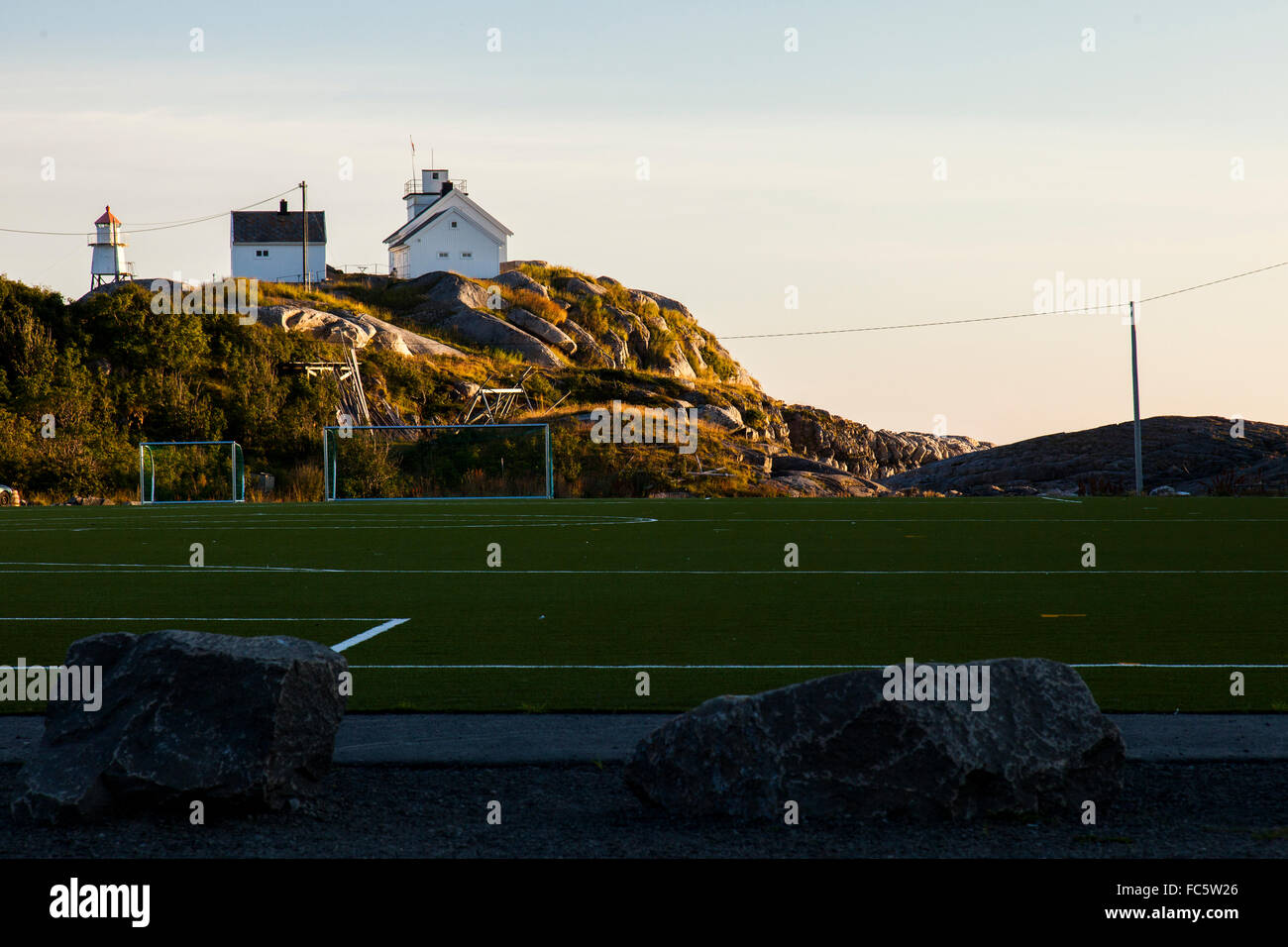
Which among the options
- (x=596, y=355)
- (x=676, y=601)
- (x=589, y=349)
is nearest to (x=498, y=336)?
(x=589, y=349)

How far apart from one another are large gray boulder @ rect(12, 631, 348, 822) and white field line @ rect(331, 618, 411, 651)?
4201 millimetres

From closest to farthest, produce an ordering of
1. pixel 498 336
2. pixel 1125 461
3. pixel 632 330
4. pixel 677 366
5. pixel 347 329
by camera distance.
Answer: pixel 1125 461 < pixel 347 329 < pixel 498 336 < pixel 632 330 < pixel 677 366

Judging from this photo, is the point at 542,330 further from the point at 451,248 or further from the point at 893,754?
the point at 893,754

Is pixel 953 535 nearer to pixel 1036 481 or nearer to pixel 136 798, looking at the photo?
pixel 136 798

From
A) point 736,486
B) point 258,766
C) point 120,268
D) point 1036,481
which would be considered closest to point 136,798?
point 258,766

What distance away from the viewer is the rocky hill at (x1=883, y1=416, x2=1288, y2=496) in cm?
4862

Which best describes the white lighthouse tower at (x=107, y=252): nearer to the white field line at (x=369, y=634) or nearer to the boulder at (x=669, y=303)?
the boulder at (x=669, y=303)

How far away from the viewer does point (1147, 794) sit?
536 centimetres

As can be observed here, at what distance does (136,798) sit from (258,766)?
0.47 m

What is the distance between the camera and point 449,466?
41.7m

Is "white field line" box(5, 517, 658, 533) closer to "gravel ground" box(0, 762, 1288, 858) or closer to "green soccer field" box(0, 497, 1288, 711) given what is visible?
"green soccer field" box(0, 497, 1288, 711)

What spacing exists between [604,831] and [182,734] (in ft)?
5.40

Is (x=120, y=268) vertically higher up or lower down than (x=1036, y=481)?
higher up

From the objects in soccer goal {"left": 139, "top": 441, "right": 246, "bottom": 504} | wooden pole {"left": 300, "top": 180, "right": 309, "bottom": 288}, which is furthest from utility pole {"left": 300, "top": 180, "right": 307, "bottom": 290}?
soccer goal {"left": 139, "top": 441, "right": 246, "bottom": 504}
